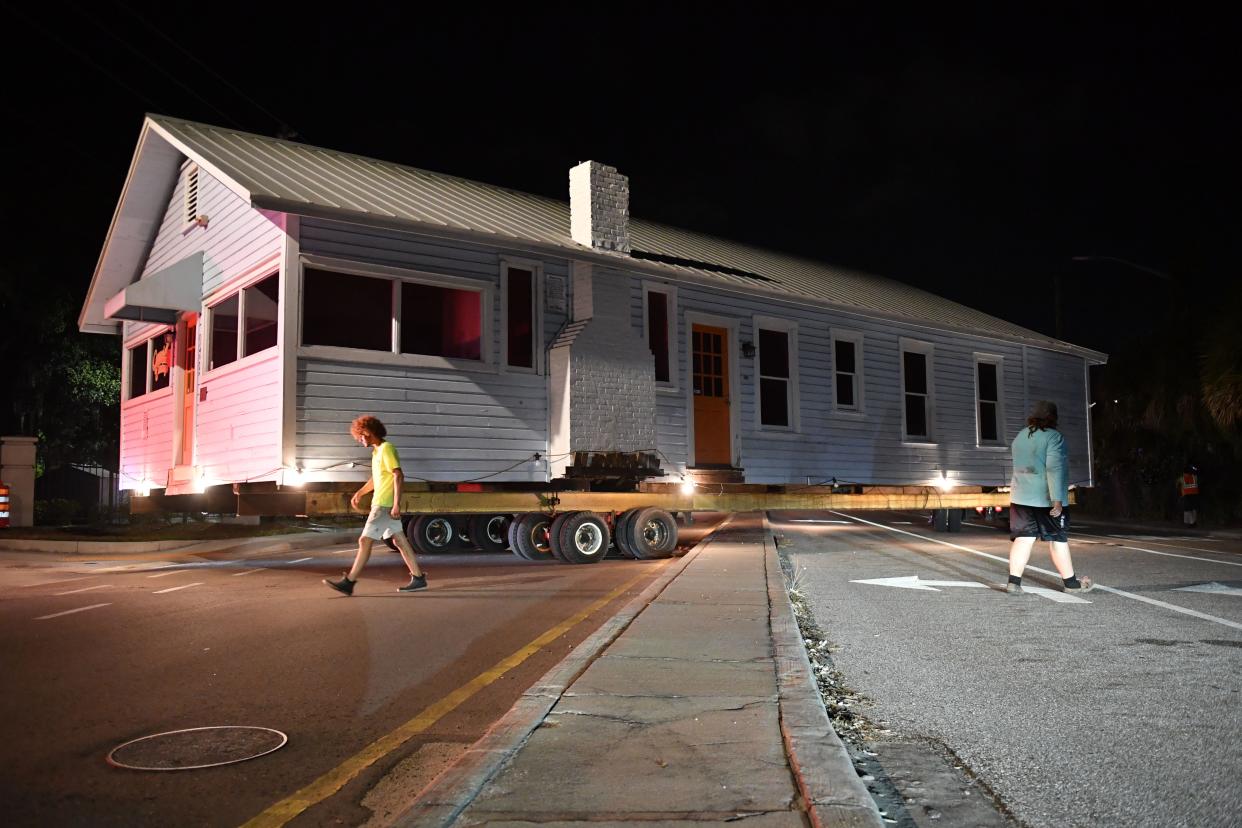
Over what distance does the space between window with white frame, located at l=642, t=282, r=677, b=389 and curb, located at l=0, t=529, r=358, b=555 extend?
813 centimetres

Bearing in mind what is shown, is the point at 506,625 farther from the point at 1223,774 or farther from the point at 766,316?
the point at 766,316

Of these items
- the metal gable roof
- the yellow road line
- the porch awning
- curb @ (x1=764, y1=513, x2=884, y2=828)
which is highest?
the metal gable roof

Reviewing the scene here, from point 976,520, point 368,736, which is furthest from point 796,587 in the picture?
point 976,520

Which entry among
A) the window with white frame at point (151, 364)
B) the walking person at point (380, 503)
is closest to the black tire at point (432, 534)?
the window with white frame at point (151, 364)

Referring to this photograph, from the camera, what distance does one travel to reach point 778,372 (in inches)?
688

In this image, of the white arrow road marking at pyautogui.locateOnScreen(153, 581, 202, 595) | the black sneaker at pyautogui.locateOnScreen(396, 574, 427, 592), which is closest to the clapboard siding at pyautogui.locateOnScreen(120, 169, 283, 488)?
the white arrow road marking at pyautogui.locateOnScreen(153, 581, 202, 595)

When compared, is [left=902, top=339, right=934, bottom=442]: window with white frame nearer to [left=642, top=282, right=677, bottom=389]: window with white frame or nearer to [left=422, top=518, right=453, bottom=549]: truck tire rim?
[left=642, top=282, right=677, bottom=389]: window with white frame

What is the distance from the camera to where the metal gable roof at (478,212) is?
12.3m

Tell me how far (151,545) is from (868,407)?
12731mm

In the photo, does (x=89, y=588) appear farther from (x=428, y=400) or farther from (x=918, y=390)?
(x=918, y=390)

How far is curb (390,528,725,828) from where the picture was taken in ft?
11.0

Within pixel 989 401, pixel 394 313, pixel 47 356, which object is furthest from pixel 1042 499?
pixel 47 356

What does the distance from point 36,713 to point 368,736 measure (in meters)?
1.86

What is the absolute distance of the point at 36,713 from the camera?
5.32m
